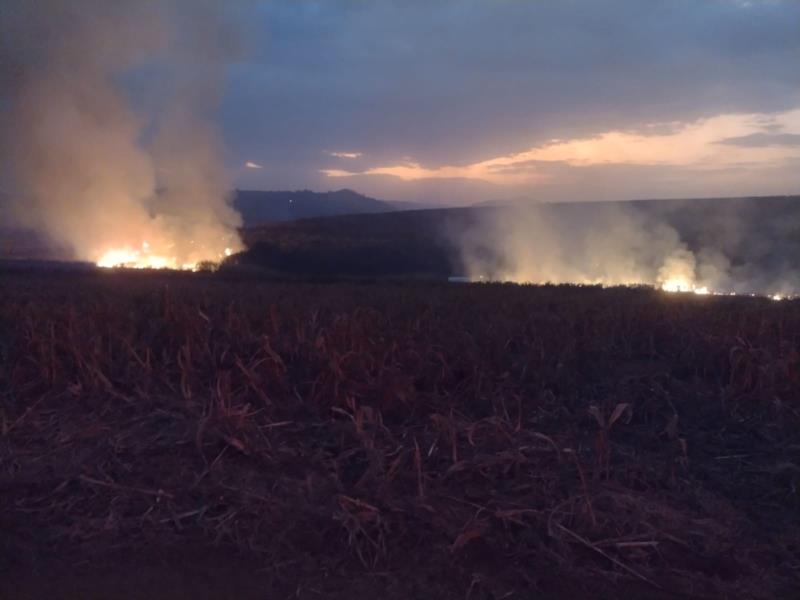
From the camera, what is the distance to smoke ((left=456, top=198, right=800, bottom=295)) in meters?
35.4

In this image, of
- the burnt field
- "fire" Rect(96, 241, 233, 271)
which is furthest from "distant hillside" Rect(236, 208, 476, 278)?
the burnt field

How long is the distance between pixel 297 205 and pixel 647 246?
4249 inches

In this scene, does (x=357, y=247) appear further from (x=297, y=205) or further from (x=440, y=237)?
(x=297, y=205)

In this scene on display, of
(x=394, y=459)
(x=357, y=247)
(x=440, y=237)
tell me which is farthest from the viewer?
(x=440, y=237)

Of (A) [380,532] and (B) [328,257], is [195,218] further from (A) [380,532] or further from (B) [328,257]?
(A) [380,532]

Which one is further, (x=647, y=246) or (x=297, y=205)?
(x=297, y=205)

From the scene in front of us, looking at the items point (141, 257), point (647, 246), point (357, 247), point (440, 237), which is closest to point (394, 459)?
point (141, 257)

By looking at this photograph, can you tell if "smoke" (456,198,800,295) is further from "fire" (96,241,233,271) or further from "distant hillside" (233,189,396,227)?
"distant hillside" (233,189,396,227)

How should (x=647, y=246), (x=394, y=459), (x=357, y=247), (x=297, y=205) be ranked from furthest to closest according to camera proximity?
(x=297, y=205) → (x=357, y=247) → (x=647, y=246) → (x=394, y=459)

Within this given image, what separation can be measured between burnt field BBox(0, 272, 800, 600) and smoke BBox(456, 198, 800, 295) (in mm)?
23427

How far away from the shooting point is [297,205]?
14150 centimetres

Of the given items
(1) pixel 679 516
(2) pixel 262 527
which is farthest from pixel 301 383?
(1) pixel 679 516

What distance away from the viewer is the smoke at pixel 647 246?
3538 cm

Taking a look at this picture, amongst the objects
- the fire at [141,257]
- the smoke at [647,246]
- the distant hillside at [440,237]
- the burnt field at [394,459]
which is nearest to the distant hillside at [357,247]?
the distant hillside at [440,237]
